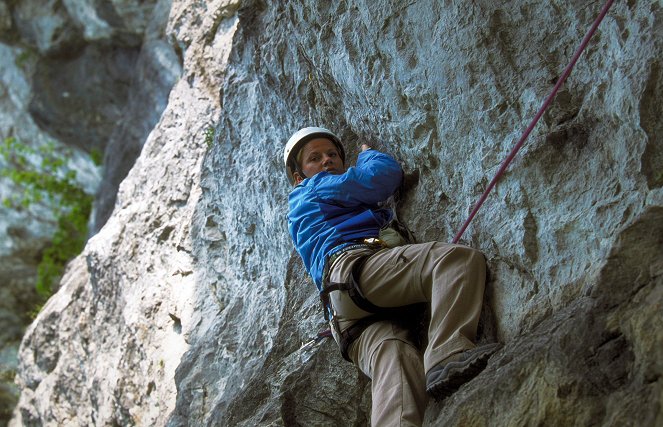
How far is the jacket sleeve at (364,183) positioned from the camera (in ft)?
18.3

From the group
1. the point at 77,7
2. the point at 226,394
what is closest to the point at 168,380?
the point at 226,394

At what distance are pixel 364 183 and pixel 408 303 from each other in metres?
0.93

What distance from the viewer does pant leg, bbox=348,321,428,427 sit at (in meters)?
4.57

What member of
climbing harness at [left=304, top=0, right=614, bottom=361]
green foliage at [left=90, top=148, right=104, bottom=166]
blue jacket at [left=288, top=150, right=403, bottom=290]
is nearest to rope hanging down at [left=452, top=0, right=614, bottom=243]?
climbing harness at [left=304, top=0, right=614, bottom=361]

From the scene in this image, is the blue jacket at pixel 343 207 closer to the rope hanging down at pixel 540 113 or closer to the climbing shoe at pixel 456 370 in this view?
the rope hanging down at pixel 540 113

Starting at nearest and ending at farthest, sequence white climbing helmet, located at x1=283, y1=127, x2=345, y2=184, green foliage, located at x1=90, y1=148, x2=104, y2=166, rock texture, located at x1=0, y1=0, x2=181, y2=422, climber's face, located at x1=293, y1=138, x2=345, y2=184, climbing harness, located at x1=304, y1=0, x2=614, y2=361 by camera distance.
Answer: climbing harness, located at x1=304, y1=0, x2=614, y2=361, climber's face, located at x1=293, y1=138, x2=345, y2=184, white climbing helmet, located at x1=283, y1=127, x2=345, y2=184, rock texture, located at x1=0, y1=0, x2=181, y2=422, green foliage, located at x1=90, y1=148, x2=104, y2=166

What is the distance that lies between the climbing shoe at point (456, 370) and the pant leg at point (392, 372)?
0.59ft

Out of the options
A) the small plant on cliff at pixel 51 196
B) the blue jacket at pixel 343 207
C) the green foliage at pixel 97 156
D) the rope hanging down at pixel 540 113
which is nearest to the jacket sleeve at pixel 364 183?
the blue jacket at pixel 343 207

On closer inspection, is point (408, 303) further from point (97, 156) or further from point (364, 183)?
point (97, 156)

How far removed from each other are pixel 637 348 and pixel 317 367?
8.73 feet

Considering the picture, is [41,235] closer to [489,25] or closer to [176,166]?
[176,166]

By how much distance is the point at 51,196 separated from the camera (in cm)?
1616

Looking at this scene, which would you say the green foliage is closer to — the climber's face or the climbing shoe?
the climber's face

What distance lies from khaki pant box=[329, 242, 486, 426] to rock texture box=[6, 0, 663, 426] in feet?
0.70
